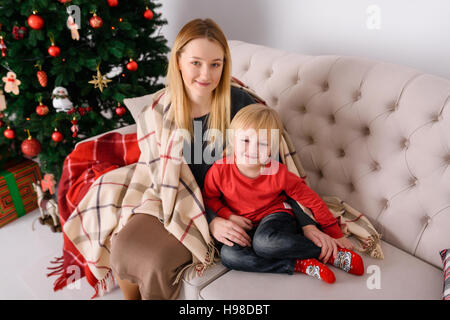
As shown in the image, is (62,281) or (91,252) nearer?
(91,252)

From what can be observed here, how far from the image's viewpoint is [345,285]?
1015 millimetres

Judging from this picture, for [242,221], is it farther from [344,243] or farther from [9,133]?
[9,133]

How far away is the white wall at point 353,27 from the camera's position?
134 centimetres

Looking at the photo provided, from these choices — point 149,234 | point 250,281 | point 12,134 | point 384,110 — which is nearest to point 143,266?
point 149,234

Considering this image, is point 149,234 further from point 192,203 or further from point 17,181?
point 17,181

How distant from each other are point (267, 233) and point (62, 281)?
3.49 ft

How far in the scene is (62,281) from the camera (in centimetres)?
156

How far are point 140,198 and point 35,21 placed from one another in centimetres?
100

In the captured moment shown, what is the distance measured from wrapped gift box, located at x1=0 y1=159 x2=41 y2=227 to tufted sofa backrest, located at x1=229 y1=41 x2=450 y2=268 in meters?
1.54

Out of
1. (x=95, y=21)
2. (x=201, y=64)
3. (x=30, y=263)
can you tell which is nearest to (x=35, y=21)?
(x=95, y=21)

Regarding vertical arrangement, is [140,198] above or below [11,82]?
below

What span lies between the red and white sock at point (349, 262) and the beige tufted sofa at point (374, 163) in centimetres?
2

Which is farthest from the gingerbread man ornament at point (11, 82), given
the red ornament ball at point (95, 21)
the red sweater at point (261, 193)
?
the red sweater at point (261, 193)

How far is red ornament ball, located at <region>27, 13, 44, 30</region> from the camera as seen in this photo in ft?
5.19
